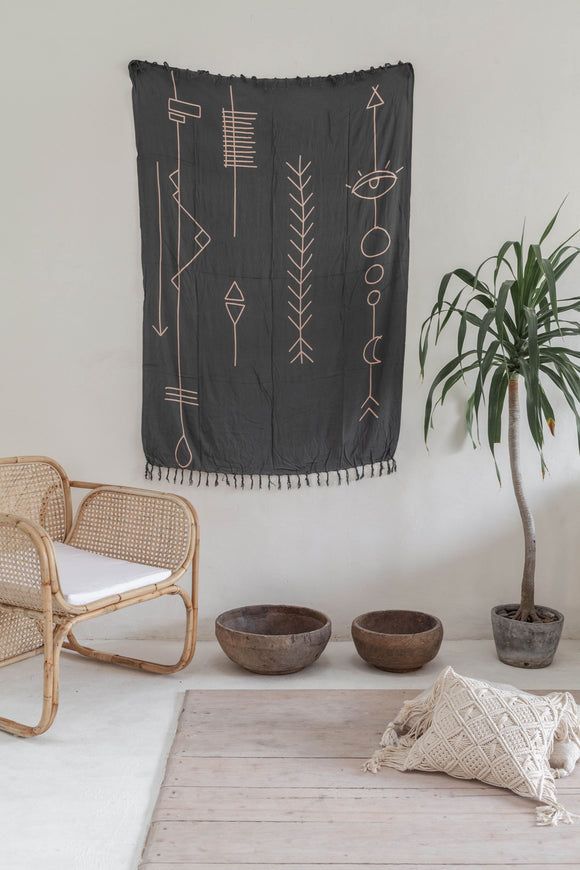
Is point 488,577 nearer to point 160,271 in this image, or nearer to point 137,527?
point 137,527

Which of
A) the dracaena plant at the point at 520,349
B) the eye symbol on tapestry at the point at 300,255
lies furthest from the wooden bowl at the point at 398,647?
the eye symbol on tapestry at the point at 300,255

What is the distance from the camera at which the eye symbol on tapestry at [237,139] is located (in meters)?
2.97

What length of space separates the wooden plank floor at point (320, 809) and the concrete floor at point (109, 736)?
3.4 inches

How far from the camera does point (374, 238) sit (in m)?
3.01

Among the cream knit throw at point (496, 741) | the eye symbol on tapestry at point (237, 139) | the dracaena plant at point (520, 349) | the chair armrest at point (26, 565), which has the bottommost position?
the cream knit throw at point (496, 741)

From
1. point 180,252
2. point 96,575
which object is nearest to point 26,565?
point 96,575

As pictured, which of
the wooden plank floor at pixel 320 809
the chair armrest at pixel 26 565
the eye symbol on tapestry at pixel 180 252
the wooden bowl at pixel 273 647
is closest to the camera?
the wooden plank floor at pixel 320 809

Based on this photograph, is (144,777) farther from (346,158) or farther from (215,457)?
(346,158)

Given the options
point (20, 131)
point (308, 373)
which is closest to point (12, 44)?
point (20, 131)

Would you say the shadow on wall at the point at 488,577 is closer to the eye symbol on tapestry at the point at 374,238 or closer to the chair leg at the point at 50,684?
the eye symbol on tapestry at the point at 374,238

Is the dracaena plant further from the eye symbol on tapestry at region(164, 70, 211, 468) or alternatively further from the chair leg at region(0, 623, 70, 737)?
the chair leg at region(0, 623, 70, 737)

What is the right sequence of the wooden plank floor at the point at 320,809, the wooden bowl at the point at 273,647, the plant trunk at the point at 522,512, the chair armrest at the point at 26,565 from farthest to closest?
the plant trunk at the point at 522,512 < the wooden bowl at the point at 273,647 < the chair armrest at the point at 26,565 < the wooden plank floor at the point at 320,809

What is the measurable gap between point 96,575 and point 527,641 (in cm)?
145

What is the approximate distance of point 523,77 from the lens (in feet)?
9.87
